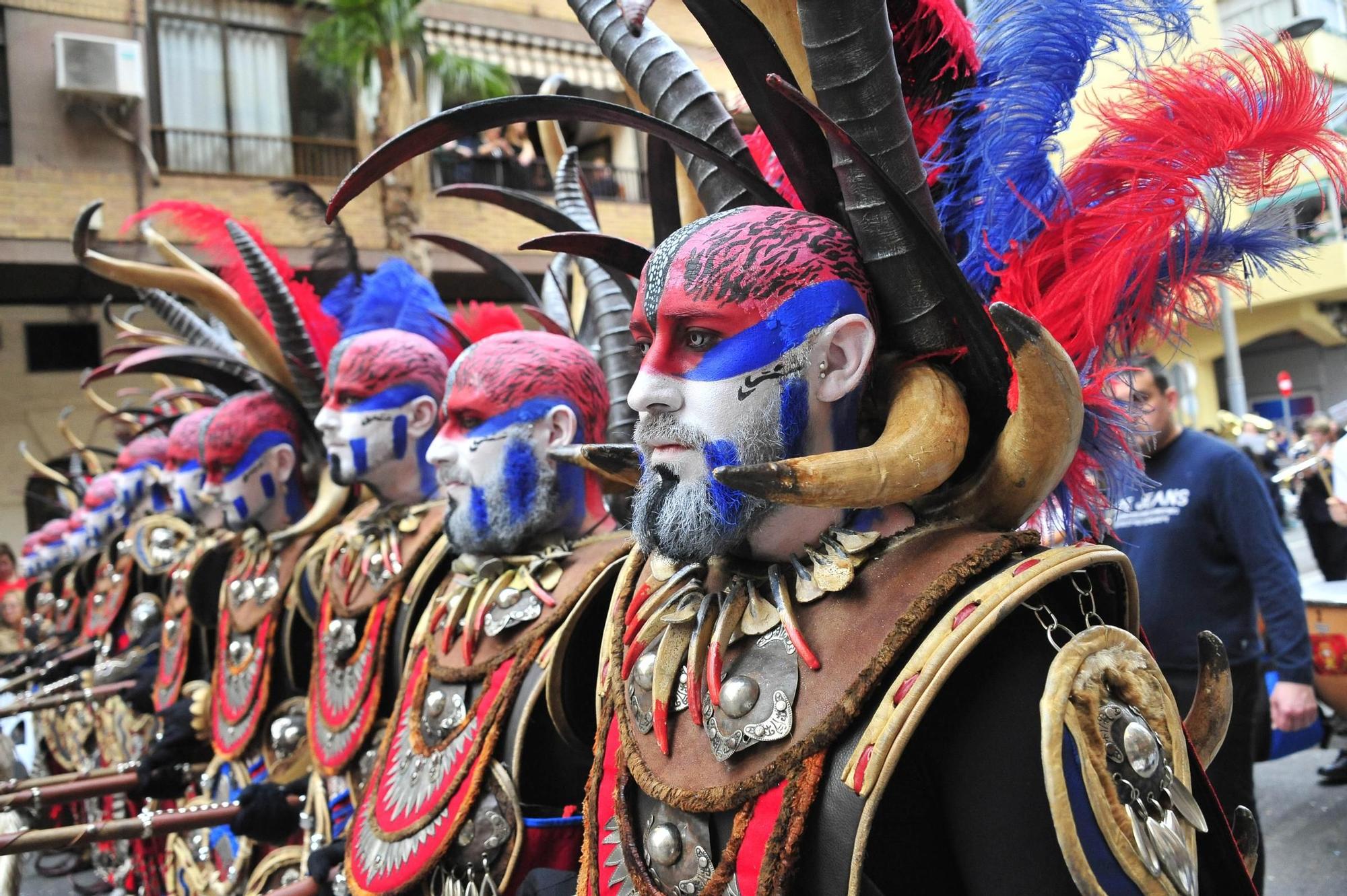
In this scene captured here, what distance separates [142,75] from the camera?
1152 centimetres

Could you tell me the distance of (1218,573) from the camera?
3.33 meters

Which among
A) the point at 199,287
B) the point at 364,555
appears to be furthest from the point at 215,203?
the point at 364,555

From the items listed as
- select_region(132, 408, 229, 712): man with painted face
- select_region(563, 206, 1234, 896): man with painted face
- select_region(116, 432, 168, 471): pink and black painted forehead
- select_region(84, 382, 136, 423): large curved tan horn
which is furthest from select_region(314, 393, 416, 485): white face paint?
select_region(116, 432, 168, 471): pink and black painted forehead

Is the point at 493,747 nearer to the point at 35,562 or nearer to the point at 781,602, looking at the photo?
the point at 781,602

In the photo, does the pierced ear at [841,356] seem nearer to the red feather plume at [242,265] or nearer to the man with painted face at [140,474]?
the red feather plume at [242,265]

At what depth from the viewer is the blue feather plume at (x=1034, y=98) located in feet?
5.35

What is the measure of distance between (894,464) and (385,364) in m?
2.22

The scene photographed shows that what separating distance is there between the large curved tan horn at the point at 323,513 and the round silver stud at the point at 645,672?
242cm

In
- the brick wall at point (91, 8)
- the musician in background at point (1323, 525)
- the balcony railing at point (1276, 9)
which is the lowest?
the musician in background at point (1323, 525)

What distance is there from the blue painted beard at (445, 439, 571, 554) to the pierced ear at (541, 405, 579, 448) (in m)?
0.06

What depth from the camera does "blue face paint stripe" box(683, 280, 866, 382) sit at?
1530mm

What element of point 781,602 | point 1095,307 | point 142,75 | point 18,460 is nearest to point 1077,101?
point 1095,307

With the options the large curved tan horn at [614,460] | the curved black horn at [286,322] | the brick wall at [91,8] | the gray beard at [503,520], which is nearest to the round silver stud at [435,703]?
the gray beard at [503,520]

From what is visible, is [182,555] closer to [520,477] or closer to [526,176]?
[520,477]
